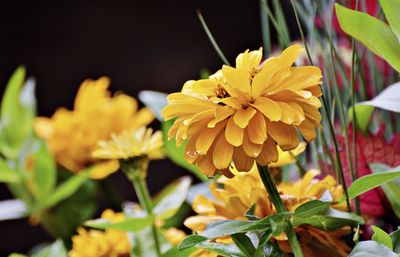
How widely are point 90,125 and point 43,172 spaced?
5cm

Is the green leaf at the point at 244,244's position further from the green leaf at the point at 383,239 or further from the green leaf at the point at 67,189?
the green leaf at the point at 67,189

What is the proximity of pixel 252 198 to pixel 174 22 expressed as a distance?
87cm

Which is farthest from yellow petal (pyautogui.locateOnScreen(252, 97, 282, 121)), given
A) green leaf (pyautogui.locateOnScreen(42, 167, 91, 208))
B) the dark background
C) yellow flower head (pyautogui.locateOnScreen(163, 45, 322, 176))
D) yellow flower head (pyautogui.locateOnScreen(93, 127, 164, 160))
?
the dark background

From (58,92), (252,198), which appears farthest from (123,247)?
(58,92)

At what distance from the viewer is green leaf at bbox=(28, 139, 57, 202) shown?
0.48 m

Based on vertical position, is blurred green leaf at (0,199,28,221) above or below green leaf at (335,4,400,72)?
below

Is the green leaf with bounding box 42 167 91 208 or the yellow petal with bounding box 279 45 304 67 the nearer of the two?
the yellow petal with bounding box 279 45 304 67

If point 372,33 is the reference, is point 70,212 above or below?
below

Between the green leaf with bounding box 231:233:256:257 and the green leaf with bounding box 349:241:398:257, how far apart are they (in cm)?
3

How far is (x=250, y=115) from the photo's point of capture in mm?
220

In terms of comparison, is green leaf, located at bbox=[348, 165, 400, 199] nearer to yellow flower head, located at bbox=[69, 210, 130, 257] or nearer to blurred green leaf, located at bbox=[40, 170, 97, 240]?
yellow flower head, located at bbox=[69, 210, 130, 257]

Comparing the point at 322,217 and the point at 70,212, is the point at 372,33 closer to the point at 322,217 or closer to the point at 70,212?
the point at 322,217

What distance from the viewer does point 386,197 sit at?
302mm

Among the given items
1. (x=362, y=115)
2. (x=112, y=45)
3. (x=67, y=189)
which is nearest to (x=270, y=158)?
(x=362, y=115)
